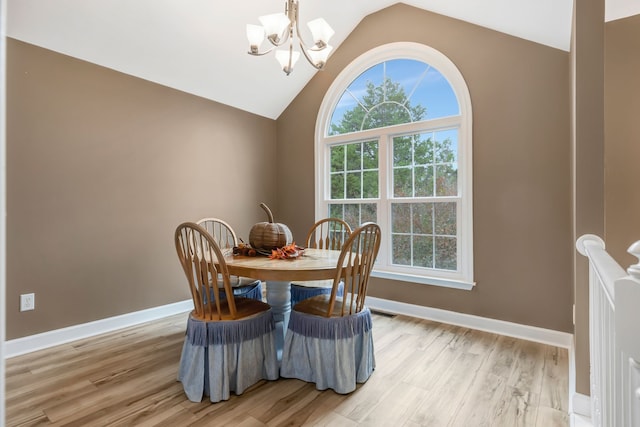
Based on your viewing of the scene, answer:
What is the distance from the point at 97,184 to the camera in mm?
2799

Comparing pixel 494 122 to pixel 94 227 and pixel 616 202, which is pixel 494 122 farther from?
pixel 94 227

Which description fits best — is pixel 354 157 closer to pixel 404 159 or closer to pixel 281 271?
pixel 404 159

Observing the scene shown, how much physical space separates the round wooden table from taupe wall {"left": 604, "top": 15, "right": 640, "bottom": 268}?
6.75 feet

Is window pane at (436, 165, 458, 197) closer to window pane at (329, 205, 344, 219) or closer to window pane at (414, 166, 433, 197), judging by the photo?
window pane at (414, 166, 433, 197)

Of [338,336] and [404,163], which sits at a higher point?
[404,163]

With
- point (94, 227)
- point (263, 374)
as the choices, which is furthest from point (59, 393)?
point (94, 227)

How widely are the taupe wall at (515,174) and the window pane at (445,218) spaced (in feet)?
0.72

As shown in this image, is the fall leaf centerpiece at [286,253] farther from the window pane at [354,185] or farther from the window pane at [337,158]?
the window pane at [337,158]

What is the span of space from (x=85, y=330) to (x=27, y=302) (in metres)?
0.47

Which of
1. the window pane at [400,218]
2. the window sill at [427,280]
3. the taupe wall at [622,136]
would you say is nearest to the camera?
the taupe wall at [622,136]

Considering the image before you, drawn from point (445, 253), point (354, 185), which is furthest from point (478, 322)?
point (354, 185)

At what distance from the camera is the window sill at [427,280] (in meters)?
2.98

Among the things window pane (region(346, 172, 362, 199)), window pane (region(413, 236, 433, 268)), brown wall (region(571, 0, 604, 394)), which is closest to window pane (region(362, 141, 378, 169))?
window pane (region(346, 172, 362, 199))

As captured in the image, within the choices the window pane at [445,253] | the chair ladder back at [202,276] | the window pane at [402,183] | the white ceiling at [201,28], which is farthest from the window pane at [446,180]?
the chair ladder back at [202,276]
